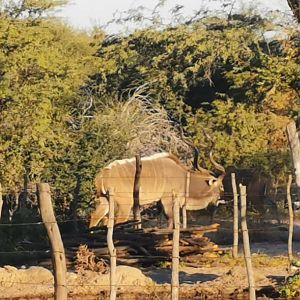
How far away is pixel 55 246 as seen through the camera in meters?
9.23

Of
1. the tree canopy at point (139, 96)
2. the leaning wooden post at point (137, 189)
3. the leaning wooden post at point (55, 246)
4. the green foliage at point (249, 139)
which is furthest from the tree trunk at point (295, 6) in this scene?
the green foliage at point (249, 139)

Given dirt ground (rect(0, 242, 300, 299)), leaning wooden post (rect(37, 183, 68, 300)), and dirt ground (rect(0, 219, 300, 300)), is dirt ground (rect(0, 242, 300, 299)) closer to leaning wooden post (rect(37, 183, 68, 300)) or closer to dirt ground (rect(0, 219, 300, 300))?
dirt ground (rect(0, 219, 300, 300))

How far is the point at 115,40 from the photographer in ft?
97.6

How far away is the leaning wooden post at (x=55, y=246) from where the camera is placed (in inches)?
360

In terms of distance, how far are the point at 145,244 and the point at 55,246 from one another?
8.99 meters

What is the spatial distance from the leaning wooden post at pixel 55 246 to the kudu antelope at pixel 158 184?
10.2 metres

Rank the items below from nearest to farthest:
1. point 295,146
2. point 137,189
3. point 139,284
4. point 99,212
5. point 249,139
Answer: point 295,146
point 139,284
point 99,212
point 137,189
point 249,139

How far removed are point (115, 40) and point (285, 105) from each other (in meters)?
6.41

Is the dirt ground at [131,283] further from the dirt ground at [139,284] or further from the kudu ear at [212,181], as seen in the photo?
the kudu ear at [212,181]

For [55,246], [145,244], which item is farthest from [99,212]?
[55,246]

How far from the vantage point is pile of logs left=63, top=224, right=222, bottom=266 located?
58.6 feet

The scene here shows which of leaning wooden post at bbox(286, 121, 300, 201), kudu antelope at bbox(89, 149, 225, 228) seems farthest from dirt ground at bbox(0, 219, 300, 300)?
kudu antelope at bbox(89, 149, 225, 228)

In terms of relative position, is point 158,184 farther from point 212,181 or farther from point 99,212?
point 99,212

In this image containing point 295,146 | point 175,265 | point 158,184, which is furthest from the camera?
point 158,184
